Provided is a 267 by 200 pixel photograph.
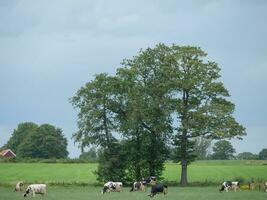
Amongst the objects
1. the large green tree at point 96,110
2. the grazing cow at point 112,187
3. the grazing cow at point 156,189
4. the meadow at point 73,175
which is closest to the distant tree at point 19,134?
the meadow at point 73,175

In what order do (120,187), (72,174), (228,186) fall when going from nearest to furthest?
(228,186) < (120,187) < (72,174)

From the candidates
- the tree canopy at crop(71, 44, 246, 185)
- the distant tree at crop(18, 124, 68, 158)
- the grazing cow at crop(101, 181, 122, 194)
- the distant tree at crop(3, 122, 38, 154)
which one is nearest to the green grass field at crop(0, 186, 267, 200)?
the grazing cow at crop(101, 181, 122, 194)

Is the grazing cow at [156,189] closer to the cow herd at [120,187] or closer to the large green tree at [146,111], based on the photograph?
the cow herd at [120,187]

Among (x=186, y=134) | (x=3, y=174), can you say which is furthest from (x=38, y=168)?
(x=186, y=134)

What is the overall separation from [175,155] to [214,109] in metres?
7.06

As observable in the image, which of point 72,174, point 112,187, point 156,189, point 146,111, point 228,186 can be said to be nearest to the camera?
point 156,189

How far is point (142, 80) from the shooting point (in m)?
71.6

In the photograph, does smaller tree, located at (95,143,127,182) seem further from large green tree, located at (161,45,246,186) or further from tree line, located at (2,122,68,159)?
tree line, located at (2,122,68,159)

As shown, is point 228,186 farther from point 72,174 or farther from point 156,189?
point 72,174

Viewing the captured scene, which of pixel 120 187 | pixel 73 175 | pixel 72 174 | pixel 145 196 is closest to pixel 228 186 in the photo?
pixel 120 187

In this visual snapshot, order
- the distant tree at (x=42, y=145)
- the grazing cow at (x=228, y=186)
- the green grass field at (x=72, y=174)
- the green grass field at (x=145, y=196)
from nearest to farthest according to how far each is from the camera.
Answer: the green grass field at (x=145, y=196) → the grazing cow at (x=228, y=186) → the green grass field at (x=72, y=174) → the distant tree at (x=42, y=145)

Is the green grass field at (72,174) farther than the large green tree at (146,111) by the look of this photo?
Yes

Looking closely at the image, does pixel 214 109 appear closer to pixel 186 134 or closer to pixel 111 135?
pixel 186 134

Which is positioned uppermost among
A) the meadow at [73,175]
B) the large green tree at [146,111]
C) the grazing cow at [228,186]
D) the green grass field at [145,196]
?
the large green tree at [146,111]
